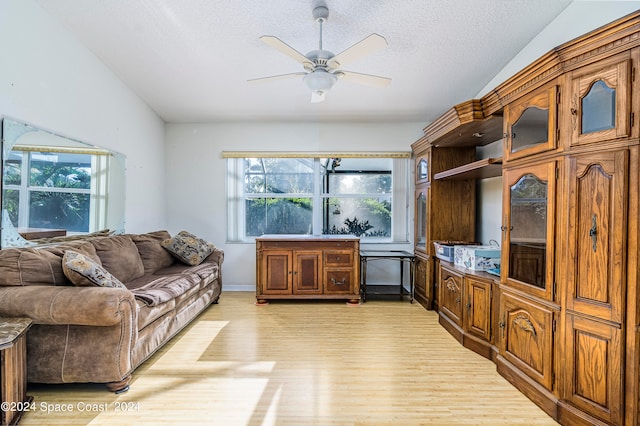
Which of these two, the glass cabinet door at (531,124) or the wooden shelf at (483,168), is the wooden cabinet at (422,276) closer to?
the wooden shelf at (483,168)

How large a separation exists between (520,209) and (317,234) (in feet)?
9.87

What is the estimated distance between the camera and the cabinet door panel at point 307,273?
4.01 metres

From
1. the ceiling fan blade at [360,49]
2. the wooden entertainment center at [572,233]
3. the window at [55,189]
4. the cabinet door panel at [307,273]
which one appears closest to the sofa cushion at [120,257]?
the window at [55,189]

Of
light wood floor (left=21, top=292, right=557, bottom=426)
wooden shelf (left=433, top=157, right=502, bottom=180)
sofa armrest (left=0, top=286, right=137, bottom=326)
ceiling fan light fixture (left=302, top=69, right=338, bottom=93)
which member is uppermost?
ceiling fan light fixture (left=302, top=69, right=338, bottom=93)

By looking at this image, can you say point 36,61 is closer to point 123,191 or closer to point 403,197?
point 123,191

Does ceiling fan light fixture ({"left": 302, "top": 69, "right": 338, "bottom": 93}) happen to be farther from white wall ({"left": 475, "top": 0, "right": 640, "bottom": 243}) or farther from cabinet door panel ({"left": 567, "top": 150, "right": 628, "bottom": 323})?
white wall ({"left": 475, "top": 0, "right": 640, "bottom": 243})

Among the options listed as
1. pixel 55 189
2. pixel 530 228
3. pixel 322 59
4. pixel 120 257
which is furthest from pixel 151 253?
pixel 530 228

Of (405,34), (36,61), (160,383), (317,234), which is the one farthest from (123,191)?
(405,34)

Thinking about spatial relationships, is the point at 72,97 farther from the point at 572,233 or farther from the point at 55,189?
the point at 572,233

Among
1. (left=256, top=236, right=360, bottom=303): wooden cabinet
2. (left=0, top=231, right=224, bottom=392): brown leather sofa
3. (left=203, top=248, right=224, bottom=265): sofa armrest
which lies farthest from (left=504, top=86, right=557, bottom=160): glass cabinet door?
(left=203, top=248, right=224, bottom=265): sofa armrest

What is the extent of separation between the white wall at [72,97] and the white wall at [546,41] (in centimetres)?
416

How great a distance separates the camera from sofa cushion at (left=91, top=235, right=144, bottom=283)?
281 centimetres

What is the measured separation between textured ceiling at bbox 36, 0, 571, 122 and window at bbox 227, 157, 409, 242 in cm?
106

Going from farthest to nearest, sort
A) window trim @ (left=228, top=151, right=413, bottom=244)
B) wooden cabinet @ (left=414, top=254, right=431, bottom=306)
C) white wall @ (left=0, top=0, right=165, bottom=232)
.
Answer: window trim @ (left=228, top=151, right=413, bottom=244) → wooden cabinet @ (left=414, top=254, right=431, bottom=306) → white wall @ (left=0, top=0, right=165, bottom=232)
